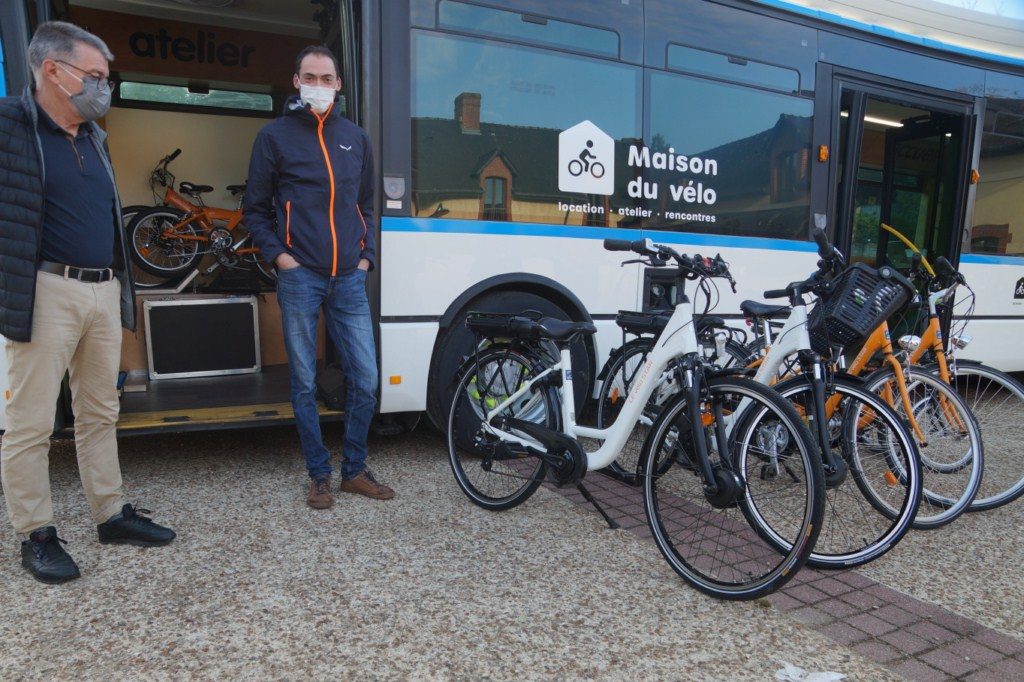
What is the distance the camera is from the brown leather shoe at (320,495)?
3412mm

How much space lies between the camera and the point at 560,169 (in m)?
4.36

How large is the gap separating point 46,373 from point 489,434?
75.6 inches

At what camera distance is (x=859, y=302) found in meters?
3.12

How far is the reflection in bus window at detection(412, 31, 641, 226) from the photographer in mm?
3963

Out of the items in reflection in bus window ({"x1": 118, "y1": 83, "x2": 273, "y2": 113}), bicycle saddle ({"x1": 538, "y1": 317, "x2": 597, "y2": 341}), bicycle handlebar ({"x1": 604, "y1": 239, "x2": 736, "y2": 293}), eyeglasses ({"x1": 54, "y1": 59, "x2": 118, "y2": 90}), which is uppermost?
reflection in bus window ({"x1": 118, "y1": 83, "x2": 273, "y2": 113})

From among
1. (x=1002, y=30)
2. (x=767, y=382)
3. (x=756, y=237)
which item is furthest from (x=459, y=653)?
(x=1002, y=30)

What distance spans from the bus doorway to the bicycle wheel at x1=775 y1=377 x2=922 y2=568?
9.16 feet

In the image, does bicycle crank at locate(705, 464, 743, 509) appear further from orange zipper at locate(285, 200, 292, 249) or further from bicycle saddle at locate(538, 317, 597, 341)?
orange zipper at locate(285, 200, 292, 249)

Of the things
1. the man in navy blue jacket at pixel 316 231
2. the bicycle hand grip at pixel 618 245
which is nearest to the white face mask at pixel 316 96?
the man in navy blue jacket at pixel 316 231

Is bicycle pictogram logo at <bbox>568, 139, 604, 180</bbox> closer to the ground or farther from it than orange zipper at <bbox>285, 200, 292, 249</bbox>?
farther from it

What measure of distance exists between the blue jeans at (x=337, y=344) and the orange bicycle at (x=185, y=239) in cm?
318

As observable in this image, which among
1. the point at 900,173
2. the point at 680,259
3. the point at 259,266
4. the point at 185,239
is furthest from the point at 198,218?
the point at 900,173

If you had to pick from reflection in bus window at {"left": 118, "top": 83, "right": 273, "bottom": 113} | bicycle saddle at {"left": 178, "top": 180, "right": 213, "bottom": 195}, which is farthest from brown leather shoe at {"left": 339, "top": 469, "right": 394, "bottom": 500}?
reflection in bus window at {"left": 118, "top": 83, "right": 273, "bottom": 113}

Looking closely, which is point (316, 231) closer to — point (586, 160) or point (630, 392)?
point (630, 392)
